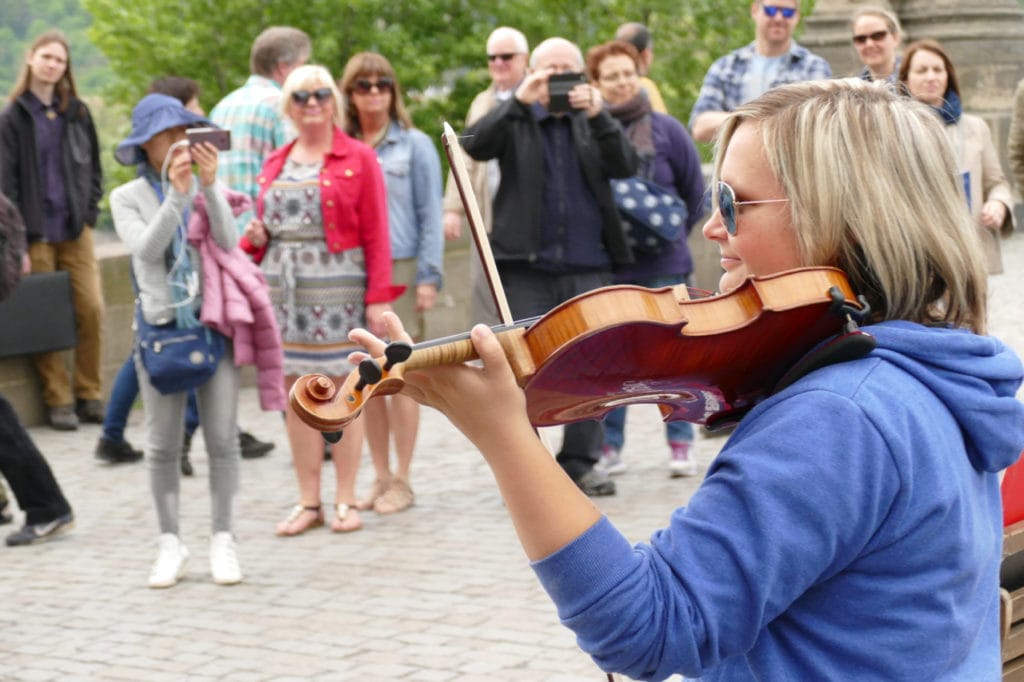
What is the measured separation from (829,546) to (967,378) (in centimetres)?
33

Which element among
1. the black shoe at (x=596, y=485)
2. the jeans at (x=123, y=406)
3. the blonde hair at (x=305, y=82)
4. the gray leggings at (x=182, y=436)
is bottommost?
the black shoe at (x=596, y=485)

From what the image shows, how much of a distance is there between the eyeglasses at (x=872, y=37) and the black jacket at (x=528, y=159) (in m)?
1.63

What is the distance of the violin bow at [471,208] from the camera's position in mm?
2287

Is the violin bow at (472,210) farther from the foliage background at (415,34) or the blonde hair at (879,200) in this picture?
the foliage background at (415,34)

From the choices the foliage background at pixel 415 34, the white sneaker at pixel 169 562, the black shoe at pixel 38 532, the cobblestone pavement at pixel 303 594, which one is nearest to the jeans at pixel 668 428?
the cobblestone pavement at pixel 303 594

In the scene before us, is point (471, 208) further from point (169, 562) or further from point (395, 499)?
point (395, 499)

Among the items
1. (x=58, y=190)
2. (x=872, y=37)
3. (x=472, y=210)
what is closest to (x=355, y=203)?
(x=872, y=37)

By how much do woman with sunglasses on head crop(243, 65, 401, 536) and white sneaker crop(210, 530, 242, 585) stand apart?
27.0 inches

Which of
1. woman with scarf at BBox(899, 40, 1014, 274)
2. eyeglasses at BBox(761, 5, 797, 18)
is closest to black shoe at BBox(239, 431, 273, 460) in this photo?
eyeglasses at BBox(761, 5, 797, 18)

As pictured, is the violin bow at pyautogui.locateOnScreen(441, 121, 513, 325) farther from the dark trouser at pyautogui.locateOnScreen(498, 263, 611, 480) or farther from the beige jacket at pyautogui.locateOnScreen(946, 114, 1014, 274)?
the beige jacket at pyautogui.locateOnScreen(946, 114, 1014, 274)

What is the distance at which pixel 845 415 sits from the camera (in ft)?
6.17

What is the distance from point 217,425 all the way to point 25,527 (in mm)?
1290

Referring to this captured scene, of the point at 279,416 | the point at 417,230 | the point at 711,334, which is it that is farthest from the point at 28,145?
the point at 711,334

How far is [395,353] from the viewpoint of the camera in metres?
1.74
